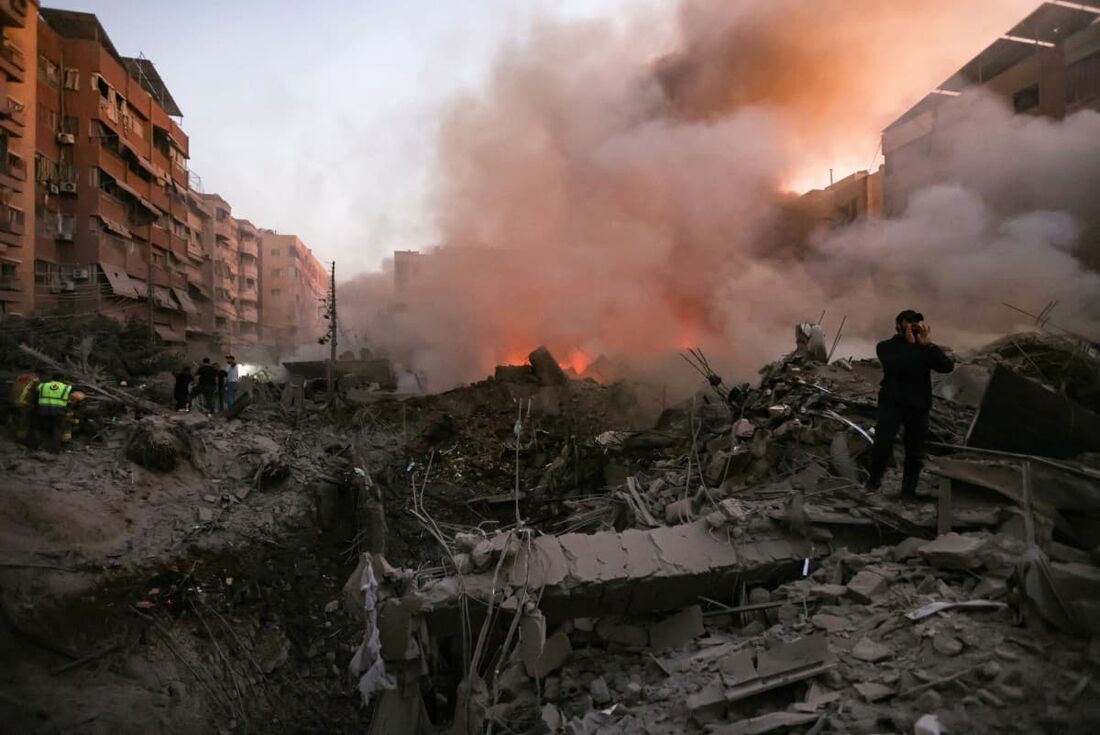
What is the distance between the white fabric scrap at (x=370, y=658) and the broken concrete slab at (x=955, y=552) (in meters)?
3.33

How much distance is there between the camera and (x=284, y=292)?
197 feet

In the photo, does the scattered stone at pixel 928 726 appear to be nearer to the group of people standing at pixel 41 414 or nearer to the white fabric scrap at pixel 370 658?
the white fabric scrap at pixel 370 658

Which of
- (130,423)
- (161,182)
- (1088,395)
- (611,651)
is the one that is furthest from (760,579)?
(161,182)

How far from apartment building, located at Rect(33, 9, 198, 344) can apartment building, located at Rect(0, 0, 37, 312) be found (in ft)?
4.07

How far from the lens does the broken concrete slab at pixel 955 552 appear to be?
10.5 feet

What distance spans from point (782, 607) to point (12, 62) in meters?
26.0

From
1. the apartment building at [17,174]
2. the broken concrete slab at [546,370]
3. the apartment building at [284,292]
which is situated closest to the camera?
the broken concrete slab at [546,370]

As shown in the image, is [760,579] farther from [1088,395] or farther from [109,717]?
[109,717]

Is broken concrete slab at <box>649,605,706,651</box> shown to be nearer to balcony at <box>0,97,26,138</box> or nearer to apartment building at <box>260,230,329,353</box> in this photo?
balcony at <box>0,97,26,138</box>

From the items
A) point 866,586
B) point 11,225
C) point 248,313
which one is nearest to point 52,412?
point 866,586

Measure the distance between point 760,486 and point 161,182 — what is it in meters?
37.5

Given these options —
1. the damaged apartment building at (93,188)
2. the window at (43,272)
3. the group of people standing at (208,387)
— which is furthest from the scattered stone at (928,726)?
the window at (43,272)

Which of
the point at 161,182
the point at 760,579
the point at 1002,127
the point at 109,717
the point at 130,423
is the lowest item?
the point at 109,717

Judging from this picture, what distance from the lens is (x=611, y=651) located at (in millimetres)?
4133
